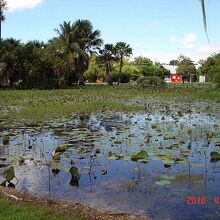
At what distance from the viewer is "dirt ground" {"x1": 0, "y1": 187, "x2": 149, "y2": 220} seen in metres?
4.92

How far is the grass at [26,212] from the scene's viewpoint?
452 cm

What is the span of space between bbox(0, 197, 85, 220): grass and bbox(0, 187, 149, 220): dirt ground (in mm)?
113

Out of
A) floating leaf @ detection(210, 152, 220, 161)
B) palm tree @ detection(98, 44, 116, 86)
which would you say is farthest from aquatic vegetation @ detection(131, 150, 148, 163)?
palm tree @ detection(98, 44, 116, 86)

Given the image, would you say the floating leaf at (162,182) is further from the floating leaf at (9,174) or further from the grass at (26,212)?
the floating leaf at (9,174)

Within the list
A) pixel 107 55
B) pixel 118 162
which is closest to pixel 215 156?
pixel 118 162

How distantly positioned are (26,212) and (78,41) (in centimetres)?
4730

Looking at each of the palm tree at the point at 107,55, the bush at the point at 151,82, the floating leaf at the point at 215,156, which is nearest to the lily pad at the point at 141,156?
the floating leaf at the point at 215,156

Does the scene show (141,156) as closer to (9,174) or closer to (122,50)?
(9,174)

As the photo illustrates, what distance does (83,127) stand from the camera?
1276 cm

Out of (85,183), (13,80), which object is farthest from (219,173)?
(13,80)

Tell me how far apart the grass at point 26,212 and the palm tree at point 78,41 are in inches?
1763

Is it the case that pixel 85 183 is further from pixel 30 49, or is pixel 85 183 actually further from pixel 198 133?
pixel 30 49

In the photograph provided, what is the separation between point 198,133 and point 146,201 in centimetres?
608
